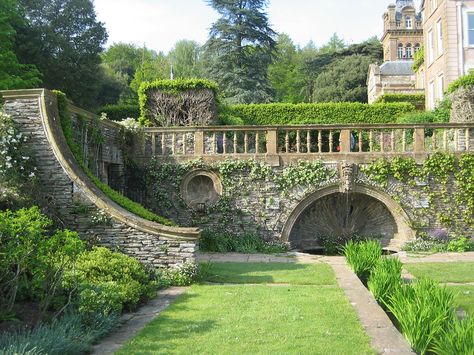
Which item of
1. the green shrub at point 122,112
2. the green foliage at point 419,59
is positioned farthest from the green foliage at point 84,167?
the green foliage at point 419,59

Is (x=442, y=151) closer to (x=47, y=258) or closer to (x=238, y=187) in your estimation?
(x=238, y=187)

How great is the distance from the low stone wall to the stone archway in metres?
5.92

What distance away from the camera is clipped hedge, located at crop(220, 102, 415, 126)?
993 inches

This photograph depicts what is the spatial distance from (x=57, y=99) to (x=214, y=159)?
5.42 metres

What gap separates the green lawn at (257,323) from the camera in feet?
19.1

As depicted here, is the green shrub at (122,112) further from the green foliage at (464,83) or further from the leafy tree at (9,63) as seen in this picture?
the green foliage at (464,83)

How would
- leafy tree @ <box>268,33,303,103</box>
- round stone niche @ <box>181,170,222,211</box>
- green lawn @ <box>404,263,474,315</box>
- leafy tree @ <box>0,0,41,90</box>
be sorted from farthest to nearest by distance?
leafy tree @ <box>268,33,303,103</box>, leafy tree @ <box>0,0,41,90</box>, round stone niche @ <box>181,170,222,211</box>, green lawn @ <box>404,263,474,315</box>

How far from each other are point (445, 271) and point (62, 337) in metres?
8.61

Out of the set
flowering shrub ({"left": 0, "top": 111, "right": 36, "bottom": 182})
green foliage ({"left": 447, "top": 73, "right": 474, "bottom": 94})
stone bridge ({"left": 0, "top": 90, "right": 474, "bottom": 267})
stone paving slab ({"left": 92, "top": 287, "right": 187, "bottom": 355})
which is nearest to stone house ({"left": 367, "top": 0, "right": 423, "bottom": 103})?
green foliage ({"left": 447, "top": 73, "right": 474, "bottom": 94})

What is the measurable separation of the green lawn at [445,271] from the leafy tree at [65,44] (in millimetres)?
26239

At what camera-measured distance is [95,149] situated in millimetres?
14039

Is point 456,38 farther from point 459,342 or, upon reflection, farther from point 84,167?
point 459,342

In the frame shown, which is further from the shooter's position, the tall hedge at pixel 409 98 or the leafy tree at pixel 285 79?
the leafy tree at pixel 285 79

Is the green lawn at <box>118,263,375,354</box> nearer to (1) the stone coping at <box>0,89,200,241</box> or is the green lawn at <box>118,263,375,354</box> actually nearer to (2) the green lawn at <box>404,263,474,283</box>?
(1) the stone coping at <box>0,89,200,241</box>
